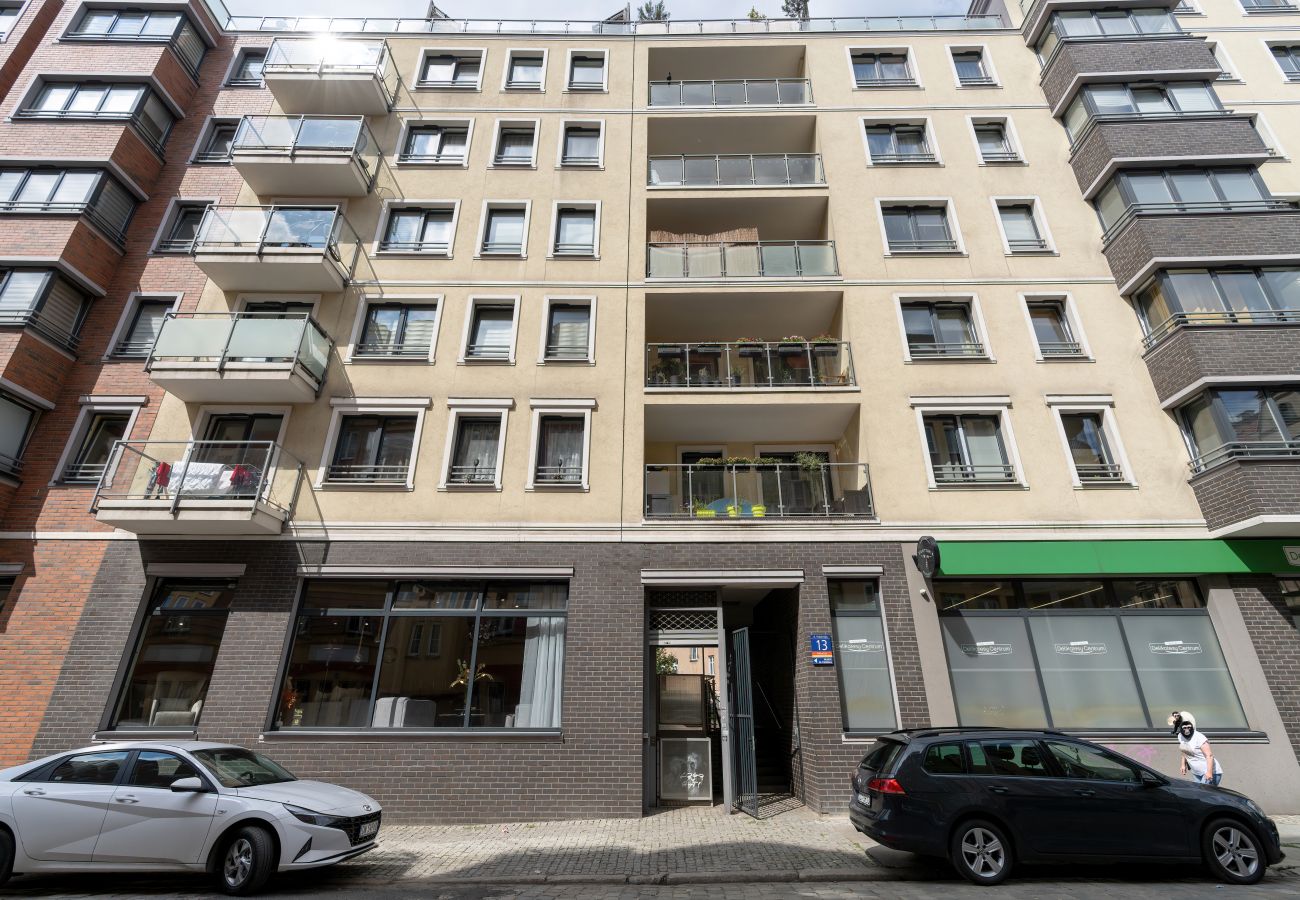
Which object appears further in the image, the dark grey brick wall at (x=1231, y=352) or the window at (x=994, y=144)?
the window at (x=994, y=144)

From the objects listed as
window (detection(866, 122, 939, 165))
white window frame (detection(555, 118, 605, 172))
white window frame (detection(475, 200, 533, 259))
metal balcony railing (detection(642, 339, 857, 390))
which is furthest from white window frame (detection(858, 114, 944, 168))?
white window frame (detection(475, 200, 533, 259))

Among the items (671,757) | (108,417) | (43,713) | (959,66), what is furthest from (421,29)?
(671,757)

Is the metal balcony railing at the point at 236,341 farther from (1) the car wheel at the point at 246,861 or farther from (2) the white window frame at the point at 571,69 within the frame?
(2) the white window frame at the point at 571,69

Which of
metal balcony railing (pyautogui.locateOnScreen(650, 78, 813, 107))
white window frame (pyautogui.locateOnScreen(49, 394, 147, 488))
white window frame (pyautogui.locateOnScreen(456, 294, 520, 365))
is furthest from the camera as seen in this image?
metal balcony railing (pyautogui.locateOnScreen(650, 78, 813, 107))

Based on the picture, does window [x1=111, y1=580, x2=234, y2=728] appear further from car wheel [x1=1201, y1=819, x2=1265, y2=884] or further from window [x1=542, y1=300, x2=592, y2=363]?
car wheel [x1=1201, y1=819, x2=1265, y2=884]

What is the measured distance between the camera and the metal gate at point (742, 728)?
10.7m

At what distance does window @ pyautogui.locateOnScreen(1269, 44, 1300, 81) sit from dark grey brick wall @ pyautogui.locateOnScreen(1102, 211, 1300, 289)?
776 cm

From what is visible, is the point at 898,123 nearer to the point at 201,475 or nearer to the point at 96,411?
the point at 201,475

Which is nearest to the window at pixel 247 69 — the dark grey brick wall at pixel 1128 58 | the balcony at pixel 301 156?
the balcony at pixel 301 156

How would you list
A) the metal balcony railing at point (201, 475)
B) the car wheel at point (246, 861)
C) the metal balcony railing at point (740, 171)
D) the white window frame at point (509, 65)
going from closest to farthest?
1. the car wheel at point (246, 861)
2. the metal balcony railing at point (201, 475)
3. the metal balcony railing at point (740, 171)
4. the white window frame at point (509, 65)

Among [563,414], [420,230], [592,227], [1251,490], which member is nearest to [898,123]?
[592,227]

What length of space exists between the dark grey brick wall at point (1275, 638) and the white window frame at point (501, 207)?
53.4 feet

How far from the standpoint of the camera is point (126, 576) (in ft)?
38.2

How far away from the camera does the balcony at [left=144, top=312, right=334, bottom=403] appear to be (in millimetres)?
12188
